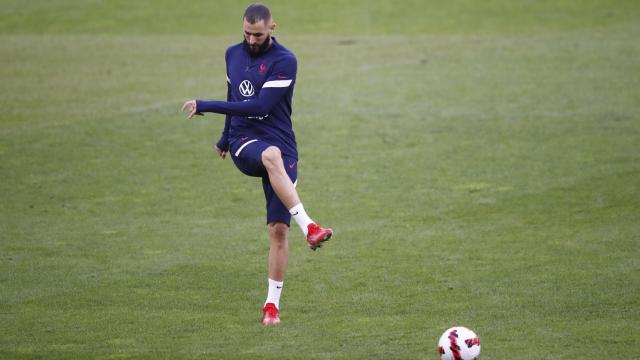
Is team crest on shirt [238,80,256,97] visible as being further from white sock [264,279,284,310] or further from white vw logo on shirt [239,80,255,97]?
white sock [264,279,284,310]

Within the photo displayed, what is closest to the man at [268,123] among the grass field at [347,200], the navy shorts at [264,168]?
the navy shorts at [264,168]

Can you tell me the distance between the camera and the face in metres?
8.45

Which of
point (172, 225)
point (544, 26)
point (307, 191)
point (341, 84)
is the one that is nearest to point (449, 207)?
point (307, 191)

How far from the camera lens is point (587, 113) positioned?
58.7 feet

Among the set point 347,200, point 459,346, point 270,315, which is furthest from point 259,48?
point 347,200

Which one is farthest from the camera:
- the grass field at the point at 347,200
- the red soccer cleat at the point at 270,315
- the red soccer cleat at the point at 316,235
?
the red soccer cleat at the point at 270,315

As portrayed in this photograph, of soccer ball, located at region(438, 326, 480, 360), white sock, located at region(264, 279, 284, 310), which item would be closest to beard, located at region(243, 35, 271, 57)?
white sock, located at region(264, 279, 284, 310)

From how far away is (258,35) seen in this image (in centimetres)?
850

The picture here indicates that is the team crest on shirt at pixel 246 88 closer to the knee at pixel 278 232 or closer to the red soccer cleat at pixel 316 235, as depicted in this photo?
the knee at pixel 278 232

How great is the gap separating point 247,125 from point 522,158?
722cm

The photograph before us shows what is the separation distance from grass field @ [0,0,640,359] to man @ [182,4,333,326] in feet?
2.20

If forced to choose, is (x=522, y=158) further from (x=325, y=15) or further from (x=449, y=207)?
(x=325, y=15)

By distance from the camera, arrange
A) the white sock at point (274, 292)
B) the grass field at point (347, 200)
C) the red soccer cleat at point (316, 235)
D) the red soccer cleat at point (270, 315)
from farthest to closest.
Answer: the white sock at point (274, 292) → the red soccer cleat at point (270, 315) → the grass field at point (347, 200) → the red soccer cleat at point (316, 235)

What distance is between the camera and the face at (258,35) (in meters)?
8.45
